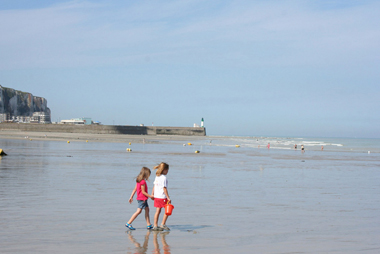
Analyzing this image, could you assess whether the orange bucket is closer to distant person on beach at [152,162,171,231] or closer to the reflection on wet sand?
distant person on beach at [152,162,171,231]

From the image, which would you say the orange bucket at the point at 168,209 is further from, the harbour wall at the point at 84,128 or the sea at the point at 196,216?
the harbour wall at the point at 84,128

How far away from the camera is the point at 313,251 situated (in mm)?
7117

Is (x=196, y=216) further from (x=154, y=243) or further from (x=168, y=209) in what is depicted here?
(x=154, y=243)

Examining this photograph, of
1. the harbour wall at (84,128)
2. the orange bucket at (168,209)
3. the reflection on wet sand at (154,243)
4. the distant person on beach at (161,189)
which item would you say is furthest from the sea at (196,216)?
the harbour wall at (84,128)

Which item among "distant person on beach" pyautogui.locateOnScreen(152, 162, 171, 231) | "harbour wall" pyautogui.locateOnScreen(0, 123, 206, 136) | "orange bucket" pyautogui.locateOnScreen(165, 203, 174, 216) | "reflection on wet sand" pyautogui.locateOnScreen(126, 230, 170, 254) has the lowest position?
"reflection on wet sand" pyautogui.locateOnScreen(126, 230, 170, 254)

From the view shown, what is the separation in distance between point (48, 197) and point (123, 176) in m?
5.97

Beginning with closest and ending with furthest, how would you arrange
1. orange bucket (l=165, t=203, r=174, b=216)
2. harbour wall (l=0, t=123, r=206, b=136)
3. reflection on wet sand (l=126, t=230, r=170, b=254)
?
reflection on wet sand (l=126, t=230, r=170, b=254) < orange bucket (l=165, t=203, r=174, b=216) < harbour wall (l=0, t=123, r=206, b=136)

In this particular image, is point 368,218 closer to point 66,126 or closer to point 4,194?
point 4,194

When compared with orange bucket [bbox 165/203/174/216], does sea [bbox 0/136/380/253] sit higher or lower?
lower

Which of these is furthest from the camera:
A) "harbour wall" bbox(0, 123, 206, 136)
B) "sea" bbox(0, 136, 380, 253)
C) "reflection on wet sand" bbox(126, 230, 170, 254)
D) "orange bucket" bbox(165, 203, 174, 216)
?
"harbour wall" bbox(0, 123, 206, 136)

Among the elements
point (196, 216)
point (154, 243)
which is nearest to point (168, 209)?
point (154, 243)

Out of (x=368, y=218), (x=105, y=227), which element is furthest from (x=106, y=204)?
(x=368, y=218)

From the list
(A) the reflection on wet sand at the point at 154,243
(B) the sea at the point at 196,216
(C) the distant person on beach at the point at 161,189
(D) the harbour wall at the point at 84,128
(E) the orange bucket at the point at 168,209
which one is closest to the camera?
(A) the reflection on wet sand at the point at 154,243

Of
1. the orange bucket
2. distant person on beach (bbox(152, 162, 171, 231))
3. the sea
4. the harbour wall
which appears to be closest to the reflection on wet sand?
the sea
